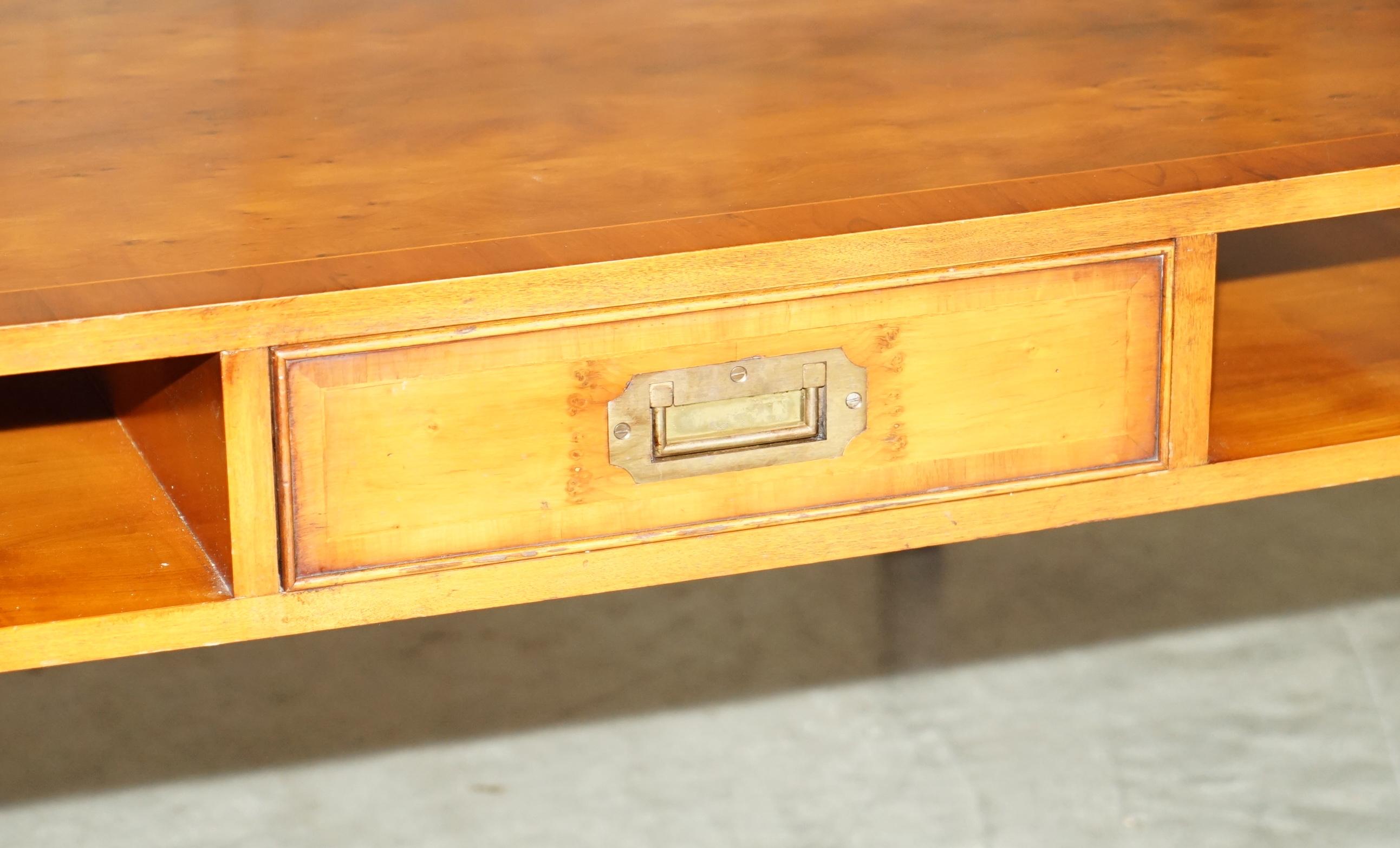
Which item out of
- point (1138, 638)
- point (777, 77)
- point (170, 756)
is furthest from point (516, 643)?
point (777, 77)

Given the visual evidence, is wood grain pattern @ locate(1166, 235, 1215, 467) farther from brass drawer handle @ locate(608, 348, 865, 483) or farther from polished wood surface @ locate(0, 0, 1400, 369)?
brass drawer handle @ locate(608, 348, 865, 483)

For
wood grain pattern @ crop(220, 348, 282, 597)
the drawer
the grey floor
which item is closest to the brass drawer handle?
the drawer

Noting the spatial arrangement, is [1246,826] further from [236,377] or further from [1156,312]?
[236,377]

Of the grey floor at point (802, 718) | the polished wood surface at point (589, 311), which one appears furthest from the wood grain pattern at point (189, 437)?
the grey floor at point (802, 718)

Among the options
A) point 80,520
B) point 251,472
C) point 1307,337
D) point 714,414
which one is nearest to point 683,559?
point 714,414

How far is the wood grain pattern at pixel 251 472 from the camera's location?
0.79m

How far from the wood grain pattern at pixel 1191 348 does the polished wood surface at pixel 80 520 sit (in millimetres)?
520

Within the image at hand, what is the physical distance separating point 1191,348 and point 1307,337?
295mm

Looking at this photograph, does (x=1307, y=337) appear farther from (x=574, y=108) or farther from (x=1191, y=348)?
(x=574, y=108)

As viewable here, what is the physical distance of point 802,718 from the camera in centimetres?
147

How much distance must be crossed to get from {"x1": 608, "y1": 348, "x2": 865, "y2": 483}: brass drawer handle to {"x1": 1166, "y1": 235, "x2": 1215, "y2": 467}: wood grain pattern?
179 millimetres

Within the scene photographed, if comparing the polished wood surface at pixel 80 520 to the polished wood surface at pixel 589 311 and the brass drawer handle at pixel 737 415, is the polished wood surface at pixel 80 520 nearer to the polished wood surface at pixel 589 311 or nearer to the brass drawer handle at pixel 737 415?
the polished wood surface at pixel 589 311

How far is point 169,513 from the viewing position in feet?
3.10

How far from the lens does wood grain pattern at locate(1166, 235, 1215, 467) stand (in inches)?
35.6
